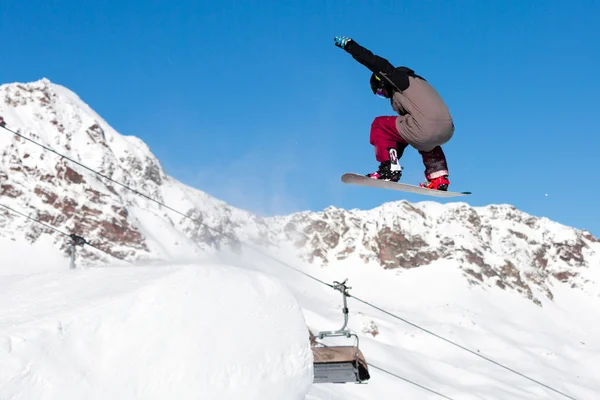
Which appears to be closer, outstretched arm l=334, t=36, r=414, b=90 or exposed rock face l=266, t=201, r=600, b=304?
outstretched arm l=334, t=36, r=414, b=90

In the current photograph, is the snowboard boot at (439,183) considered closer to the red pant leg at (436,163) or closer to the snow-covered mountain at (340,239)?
the red pant leg at (436,163)

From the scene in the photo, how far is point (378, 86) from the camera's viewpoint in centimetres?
772

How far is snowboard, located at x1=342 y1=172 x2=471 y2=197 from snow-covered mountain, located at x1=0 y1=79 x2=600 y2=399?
8129cm

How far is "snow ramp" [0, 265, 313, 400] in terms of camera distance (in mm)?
7031

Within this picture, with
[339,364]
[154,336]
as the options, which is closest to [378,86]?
[154,336]

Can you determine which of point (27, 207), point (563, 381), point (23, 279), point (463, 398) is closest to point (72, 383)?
point (23, 279)

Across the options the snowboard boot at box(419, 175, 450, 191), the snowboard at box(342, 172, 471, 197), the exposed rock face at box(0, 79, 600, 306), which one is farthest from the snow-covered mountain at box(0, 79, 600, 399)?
the snowboard boot at box(419, 175, 450, 191)

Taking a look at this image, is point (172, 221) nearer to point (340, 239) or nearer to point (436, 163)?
point (340, 239)

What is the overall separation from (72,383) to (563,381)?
75.7 meters

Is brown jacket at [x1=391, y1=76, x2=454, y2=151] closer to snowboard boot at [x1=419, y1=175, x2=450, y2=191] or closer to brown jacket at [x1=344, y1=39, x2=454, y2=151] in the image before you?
brown jacket at [x1=344, y1=39, x2=454, y2=151]

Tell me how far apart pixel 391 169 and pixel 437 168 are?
771mm

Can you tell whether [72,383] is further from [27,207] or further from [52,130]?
[52,130]

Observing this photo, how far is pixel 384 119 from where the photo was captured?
816 cm

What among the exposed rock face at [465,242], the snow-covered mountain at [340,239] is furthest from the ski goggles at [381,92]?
the exposed rock face at [465,242]
